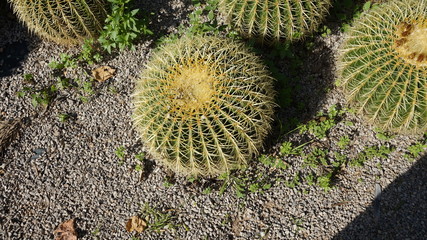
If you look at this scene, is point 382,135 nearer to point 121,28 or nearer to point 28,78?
point 121,28

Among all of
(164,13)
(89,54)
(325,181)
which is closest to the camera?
(325,181)

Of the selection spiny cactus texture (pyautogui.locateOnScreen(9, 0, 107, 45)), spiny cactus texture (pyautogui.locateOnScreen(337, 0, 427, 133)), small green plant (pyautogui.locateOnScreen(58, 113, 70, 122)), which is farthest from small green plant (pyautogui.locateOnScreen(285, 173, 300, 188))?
spiny cactus texture (pyautogui.locateOnScreen(9, 0, 107, 45))

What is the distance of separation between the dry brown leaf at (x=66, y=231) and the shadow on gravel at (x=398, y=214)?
7.72ft

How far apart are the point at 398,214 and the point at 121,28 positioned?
3.28 m

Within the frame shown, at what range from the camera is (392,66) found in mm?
2822

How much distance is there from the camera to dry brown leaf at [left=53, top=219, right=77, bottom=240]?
3334mm

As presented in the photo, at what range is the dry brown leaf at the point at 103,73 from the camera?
4.12 meters

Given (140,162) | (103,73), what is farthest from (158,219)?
(103,73)

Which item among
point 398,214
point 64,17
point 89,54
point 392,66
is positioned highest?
point 392,66

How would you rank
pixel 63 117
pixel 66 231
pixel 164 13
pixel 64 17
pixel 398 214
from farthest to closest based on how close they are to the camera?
pixel 164 13, pixel 63 117, pixel 64 17, pixel 66 231, pixel 398 214

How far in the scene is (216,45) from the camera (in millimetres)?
3117

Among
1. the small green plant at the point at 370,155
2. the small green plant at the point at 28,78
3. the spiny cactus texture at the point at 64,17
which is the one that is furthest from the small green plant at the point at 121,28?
the small green plant at the point at 370,155

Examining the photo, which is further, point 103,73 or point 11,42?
point 11,42

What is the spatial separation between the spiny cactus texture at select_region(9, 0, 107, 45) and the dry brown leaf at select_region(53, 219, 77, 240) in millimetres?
2011
